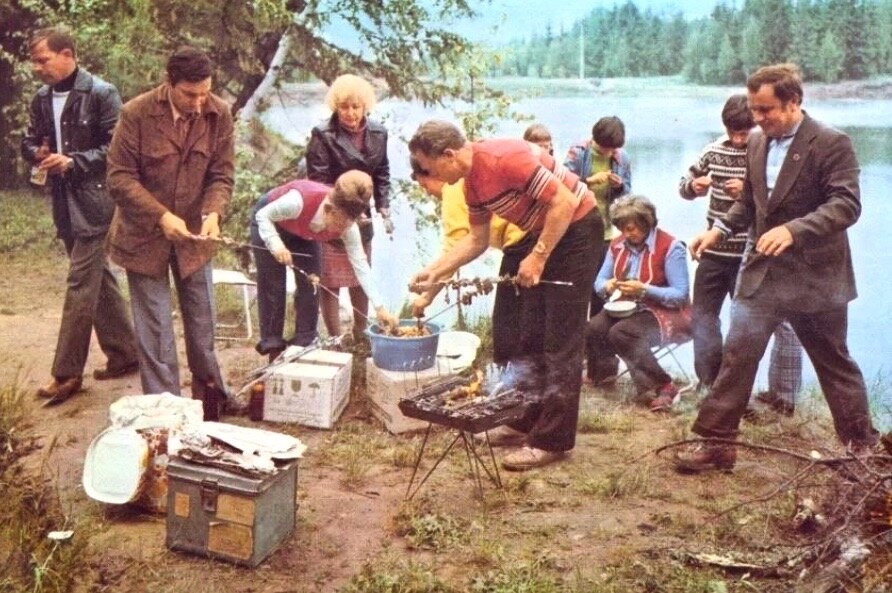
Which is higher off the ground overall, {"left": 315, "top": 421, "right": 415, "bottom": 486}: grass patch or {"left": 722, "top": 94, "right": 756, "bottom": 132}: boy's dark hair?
{"left": 722, "top": 94, "right": 756, "bottom": 132}: boy's dark hair

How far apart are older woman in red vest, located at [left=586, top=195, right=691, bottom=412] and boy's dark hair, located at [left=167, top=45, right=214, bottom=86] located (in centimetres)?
258

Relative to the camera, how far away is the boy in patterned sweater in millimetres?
5438

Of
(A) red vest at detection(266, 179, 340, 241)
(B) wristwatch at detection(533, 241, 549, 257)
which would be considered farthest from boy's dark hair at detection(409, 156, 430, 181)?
(A) red vest at detection(266, 179, 340, 241)

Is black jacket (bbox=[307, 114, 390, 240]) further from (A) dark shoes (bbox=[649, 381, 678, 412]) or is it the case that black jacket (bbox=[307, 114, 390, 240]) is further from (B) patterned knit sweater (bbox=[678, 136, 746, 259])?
(A) dark shoes (bbox=[649, 381, 678, 412])

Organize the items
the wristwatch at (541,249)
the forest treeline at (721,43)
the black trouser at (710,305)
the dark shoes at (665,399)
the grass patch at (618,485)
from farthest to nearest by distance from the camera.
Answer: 1. the forest treeline at (721,43)
2. the dark shoes at (665,399)
3. the black trouser at (710,305)
4. the grass patch at (618,485)
5. the wristwatch at (541,249)

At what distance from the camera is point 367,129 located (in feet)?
19.4

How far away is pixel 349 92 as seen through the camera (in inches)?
223

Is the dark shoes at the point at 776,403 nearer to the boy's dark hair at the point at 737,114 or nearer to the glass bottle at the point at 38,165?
the boy's dark hair at the point at 737,114

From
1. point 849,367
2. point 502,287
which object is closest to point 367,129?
point 502,287

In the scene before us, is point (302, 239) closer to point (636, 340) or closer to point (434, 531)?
point (636, 340)

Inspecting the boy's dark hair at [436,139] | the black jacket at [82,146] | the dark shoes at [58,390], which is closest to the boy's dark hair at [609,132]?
the boy's dark hair at [436,139]

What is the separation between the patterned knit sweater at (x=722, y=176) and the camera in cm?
544

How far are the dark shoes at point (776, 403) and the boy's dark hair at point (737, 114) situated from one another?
1.57m

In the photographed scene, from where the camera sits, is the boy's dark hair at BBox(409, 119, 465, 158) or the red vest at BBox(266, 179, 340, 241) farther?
the red vest at BBox(266, 179, 340, 241)
